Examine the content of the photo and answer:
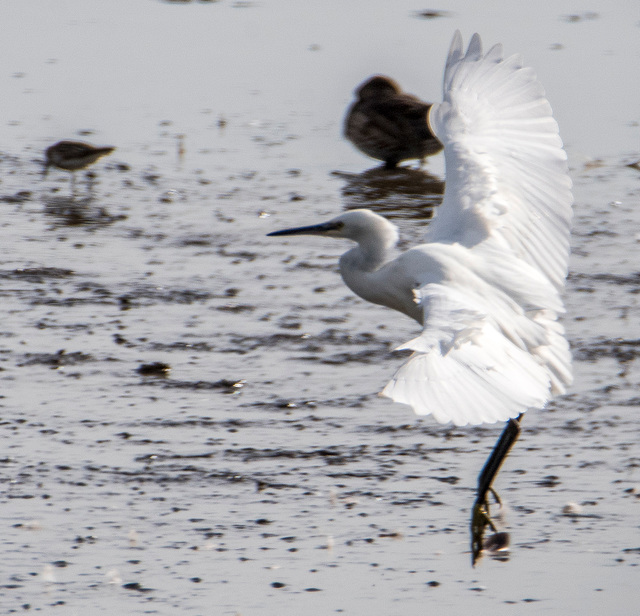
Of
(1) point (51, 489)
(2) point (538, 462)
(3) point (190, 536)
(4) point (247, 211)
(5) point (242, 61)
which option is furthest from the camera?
(5) point (242, 61)

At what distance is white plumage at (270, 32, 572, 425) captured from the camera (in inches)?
190

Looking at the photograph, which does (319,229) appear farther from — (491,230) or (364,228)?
(491,230)

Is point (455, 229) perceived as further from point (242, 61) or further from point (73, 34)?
point (73, 34)

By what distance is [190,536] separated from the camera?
446 centimetres

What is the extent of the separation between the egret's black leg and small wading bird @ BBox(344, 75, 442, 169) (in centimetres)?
466

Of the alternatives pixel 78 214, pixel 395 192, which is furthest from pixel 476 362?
pixel 395 192

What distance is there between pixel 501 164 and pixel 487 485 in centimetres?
152

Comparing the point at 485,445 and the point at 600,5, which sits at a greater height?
the point at 600,5

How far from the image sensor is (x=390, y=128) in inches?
378

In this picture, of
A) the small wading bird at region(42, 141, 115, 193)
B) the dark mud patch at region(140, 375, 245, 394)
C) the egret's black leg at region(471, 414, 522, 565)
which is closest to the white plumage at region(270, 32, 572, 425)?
the egret's black leg at region(471, 414, 522, 565)

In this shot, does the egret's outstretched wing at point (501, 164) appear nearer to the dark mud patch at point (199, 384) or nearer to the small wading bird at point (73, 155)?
the dark mud patch at point (199, 384)

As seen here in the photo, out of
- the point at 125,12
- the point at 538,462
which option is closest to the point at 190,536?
the point at 538,462

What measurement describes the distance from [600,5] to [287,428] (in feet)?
39.3

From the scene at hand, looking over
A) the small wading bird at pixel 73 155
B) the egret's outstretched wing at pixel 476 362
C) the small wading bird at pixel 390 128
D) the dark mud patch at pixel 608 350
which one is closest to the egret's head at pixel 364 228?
the egret's outstretched wing at pixel 476 362
